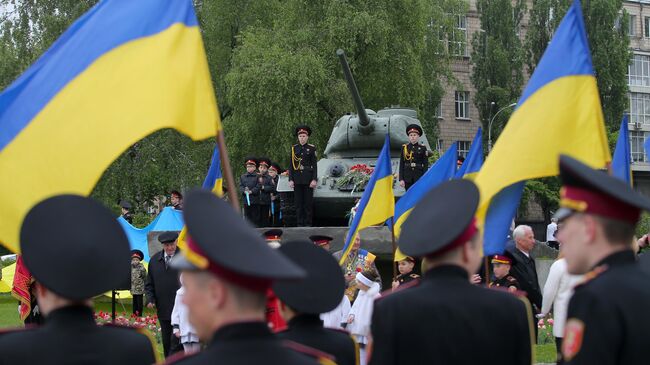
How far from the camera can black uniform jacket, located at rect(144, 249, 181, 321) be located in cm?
1370

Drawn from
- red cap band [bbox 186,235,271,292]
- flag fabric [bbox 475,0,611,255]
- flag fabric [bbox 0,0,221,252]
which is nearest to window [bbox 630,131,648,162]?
flag fabric [bbox 475,0,611,255]

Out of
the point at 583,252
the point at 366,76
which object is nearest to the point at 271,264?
the point at 583,252

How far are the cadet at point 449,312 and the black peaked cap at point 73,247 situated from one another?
4.00 feet

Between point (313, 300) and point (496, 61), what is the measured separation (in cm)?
5620

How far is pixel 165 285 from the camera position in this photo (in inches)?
544

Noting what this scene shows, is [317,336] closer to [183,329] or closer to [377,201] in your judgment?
[183,329]

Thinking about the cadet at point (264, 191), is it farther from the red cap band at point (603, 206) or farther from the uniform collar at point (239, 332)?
the uniform collar at point (239, 332)

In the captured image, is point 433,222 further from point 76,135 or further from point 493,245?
point 493,245

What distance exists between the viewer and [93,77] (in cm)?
648

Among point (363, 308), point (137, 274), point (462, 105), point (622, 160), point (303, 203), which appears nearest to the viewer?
point (622, 160)

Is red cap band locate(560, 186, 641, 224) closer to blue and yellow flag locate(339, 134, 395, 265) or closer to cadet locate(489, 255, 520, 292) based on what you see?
cadet locate(489, 255, 520, 292)

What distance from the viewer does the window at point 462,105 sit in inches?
2660

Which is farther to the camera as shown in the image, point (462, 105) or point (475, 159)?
point (462, 105)

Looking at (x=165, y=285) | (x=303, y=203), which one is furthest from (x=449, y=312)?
(x=303, y=203)
